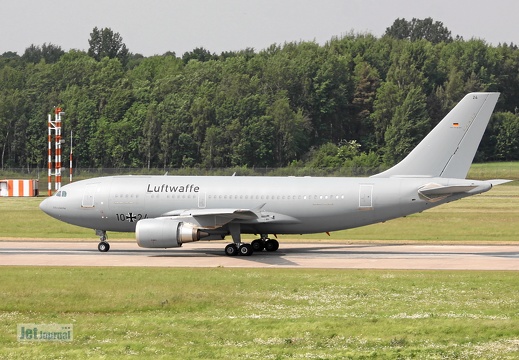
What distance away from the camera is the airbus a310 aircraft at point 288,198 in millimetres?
43969

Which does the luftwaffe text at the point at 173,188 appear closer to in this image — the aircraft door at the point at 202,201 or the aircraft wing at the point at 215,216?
the aircraft door at the point at 202,201

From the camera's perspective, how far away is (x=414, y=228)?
60188mm

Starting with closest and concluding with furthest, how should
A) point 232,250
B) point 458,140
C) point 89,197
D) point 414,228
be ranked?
point 232,250 < point 458,140 < point 89,197 < point 414,228

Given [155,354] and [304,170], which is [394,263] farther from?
[304,170]

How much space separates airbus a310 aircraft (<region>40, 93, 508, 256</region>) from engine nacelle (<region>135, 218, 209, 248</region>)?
47 mm

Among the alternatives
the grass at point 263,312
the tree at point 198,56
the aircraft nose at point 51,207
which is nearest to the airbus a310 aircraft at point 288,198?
the aircraft nose at point 51,207

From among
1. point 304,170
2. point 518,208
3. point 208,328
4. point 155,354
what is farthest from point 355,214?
point 304,170

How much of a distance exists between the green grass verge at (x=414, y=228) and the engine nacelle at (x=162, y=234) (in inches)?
457

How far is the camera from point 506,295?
30.9 meters

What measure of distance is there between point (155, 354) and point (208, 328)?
3.40 m

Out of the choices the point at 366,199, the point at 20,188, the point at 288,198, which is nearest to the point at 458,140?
the point at 366,199

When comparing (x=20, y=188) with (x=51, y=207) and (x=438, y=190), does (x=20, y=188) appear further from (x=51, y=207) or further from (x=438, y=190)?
(x=438, y=190)

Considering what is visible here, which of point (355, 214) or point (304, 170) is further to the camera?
point (304, 170)

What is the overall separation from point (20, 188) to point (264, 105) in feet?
171
